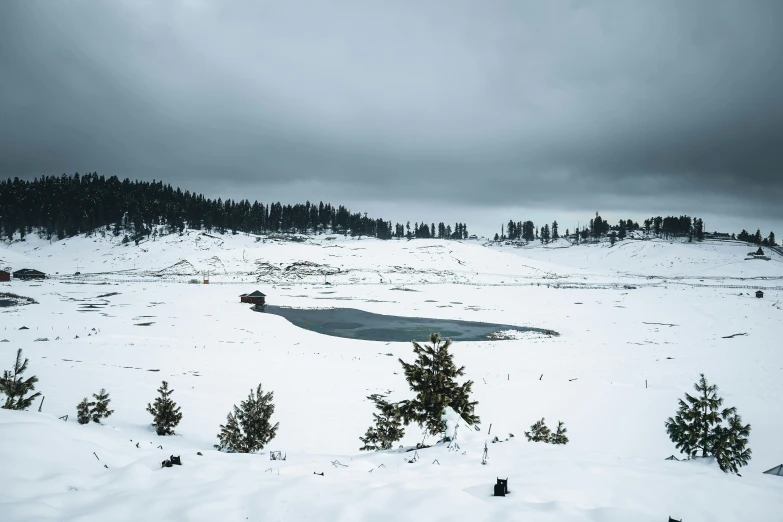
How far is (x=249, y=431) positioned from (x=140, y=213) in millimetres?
150451

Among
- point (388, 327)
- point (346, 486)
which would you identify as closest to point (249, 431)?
point (346, 486)

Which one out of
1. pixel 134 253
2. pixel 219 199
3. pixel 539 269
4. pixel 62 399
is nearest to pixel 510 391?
pixel 62 399

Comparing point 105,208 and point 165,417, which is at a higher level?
point 105,208

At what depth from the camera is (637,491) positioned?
5.02 meters

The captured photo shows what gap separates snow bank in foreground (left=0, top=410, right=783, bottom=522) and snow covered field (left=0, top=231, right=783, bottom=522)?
3cm

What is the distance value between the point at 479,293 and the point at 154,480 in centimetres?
5978

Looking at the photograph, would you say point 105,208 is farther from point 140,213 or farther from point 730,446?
point 730,446

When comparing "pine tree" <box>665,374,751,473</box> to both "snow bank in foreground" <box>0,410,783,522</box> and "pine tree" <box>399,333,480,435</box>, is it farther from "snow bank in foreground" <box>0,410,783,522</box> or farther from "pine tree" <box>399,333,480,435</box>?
"pine tree" <box>399,333,480,435</box>

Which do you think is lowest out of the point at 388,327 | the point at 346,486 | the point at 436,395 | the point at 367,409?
the point at 388,327

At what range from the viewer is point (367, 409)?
1445 cm

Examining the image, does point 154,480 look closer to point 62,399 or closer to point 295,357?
point 62,399

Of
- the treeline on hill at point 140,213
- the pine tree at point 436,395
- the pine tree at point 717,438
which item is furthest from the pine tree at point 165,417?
the treeline on hill at point 140,213

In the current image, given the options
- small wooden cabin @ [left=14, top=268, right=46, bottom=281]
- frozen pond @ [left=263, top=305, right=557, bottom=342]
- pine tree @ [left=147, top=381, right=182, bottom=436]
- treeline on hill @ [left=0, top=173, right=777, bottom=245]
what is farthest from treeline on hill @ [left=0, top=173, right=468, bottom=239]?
pine tree @ [left=147, top=381, right=182, bottom=436]

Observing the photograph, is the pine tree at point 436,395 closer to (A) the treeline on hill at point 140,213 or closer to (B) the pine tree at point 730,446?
(B) the pine tree at point 730,446
